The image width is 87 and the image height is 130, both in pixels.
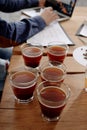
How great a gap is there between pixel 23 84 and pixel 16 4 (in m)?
1.04

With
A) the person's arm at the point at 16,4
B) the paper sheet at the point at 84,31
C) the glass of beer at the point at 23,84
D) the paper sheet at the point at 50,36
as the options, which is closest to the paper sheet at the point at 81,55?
the paper sheet at the point at 50,36

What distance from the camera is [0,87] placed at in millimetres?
1378

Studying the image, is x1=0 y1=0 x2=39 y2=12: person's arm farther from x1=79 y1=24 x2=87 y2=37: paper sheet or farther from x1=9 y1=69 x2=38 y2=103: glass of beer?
x1=9 y1=69 x2=38 y2=103: glass of beer

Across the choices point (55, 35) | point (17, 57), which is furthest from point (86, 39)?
point (17, 57)

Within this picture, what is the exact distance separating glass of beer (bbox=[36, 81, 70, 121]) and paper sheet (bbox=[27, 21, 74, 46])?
449 mm

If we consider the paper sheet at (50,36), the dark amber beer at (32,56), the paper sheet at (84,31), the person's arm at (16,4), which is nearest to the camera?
the dark amber beer at (32,56)

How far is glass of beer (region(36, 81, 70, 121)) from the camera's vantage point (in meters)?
0.75

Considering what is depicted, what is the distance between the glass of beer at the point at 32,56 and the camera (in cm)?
103

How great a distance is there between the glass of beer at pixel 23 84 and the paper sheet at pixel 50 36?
36cm

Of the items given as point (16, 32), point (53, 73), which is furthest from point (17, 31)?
point (53, 73)

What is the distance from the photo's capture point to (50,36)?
1338mm

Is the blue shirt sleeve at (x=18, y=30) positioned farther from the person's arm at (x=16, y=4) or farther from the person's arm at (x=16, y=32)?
the person's arm at (x=16, y=4)

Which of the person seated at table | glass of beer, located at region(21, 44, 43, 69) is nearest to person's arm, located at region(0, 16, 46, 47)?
the person seated at table

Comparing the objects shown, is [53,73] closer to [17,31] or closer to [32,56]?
[32,56]
